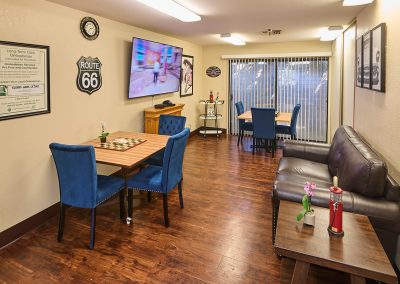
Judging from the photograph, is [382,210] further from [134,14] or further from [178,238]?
[134,14]

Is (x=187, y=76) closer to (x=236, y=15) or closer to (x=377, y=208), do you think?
(x=236, y=15)

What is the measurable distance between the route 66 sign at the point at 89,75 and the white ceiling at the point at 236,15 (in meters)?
0.59

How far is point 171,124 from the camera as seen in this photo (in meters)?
4.11

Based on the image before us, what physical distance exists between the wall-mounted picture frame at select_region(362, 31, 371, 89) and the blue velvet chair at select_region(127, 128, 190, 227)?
198cm

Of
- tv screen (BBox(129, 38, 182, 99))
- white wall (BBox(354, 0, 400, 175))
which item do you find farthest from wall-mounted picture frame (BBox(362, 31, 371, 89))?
tv screen (BBox(129, 38, 182, 99))

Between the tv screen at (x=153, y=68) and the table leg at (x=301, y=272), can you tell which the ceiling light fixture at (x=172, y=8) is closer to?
the tv screen at (x=153, y=68)

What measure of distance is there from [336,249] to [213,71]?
6.43 m

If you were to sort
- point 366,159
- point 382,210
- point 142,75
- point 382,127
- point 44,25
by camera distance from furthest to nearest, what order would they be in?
1. point 142,75
2. point 44,25
3. point 382,127
4. point 366,159
5. point 382,210

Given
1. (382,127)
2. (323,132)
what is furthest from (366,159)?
(323,132)

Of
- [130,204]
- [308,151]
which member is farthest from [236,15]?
[130,204]

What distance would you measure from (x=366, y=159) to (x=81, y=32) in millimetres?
3289

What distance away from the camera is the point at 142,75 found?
14.8ft

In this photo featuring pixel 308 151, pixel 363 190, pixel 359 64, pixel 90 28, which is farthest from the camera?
pixel 308 151

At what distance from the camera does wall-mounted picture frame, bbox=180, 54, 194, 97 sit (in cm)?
635
